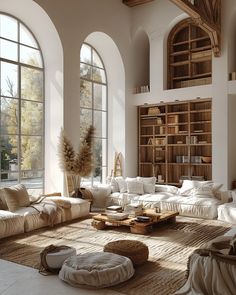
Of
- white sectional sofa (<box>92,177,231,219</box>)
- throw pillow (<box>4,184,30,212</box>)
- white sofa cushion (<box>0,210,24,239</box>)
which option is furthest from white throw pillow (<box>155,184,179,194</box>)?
white sofa cushion (<box>0,210,24,239</box>)

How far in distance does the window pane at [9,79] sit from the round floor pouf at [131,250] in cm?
442

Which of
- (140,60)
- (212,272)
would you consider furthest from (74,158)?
(212,272)

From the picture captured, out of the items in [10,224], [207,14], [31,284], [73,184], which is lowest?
[31,284]

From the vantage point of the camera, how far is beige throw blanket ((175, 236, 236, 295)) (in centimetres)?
309

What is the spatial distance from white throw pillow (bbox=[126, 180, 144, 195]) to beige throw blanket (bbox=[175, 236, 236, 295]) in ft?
15.3

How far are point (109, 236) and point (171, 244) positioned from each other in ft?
3.46

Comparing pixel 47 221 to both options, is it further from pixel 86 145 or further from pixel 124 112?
pixel 124 112

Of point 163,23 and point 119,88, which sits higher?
point 163,23

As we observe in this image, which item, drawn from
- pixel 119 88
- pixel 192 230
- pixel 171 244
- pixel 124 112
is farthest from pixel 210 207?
pixel 119 88

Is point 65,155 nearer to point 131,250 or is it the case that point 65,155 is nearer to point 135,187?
point 135,187

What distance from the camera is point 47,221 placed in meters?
6.15

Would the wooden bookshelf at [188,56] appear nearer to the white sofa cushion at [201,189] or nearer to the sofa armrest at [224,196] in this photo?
the white sofa cushion at [201,189]

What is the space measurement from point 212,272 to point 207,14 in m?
5.93

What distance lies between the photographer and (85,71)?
9.11 m
